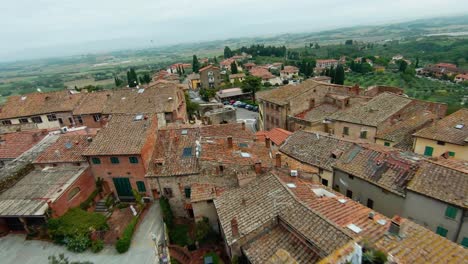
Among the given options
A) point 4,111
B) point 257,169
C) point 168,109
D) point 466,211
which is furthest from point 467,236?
point 4,111

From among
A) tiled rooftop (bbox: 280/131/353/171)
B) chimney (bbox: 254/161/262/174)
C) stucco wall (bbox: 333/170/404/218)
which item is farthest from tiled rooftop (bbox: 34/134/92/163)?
stucco wall (bbox: 333/170/404/218)

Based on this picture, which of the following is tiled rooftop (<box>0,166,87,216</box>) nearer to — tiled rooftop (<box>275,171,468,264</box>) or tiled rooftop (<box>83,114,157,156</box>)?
tiled rooftop (<box>83,114,157,156</box>)

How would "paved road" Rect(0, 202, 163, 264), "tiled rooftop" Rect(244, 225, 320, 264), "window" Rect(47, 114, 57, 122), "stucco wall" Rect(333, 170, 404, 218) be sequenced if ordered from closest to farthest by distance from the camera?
1. "tiled rooftop" Rect(244, 225, 320, 264)
2. "paved road" Rect(0, 202, 163, 264)
3. "stucco wall" Rect(333, 170, 404, 218)
4. "window" Rect(47, 114, 57, 122)

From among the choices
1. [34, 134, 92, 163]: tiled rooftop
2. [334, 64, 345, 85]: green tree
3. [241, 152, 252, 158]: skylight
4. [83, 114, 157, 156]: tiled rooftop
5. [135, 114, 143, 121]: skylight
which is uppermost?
[135, 114, 143, 121]: skylight

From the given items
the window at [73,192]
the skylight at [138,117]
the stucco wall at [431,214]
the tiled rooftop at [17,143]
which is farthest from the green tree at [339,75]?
the window at [73,192]

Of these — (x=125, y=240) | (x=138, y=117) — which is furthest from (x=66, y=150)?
(x=125, y=240)

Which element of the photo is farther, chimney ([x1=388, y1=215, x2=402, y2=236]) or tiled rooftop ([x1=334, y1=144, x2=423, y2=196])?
tiled rooftop ([x1=334, y1=144, x2=423, y2=196])
